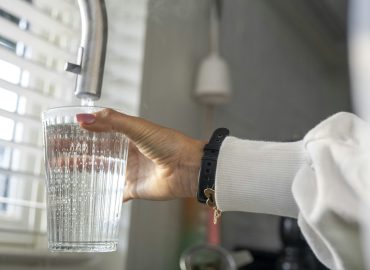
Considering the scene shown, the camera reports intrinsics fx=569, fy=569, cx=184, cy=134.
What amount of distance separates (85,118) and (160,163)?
0.14 m

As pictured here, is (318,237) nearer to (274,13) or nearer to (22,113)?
(22,113)

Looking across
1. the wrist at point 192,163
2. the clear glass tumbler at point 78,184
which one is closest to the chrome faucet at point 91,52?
the clear glass tumbler at point 78,184

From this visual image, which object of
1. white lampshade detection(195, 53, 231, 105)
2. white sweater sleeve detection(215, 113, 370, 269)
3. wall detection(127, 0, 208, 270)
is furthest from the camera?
white lampshade detection(195, 53, 231, 105)

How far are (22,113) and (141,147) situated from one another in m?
0.18

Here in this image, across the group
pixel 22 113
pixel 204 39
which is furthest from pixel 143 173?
pixel 204 39

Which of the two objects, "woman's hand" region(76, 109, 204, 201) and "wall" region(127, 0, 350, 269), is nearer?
"woman's hand" region(76, 109, 204, 201)

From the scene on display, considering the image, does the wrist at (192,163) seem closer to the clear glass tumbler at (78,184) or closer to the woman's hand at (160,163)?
the woman's hand at (160,163)

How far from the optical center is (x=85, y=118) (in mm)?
541

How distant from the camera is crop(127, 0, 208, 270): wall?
32.5 inches

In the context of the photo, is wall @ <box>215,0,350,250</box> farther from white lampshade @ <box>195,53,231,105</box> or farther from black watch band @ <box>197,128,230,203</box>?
black watch band @ <box>197,128,230,203</box>

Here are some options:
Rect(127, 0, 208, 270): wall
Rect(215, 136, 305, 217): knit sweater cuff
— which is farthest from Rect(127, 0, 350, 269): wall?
Rect(215, 136, 305, 217): knit sweater cuff

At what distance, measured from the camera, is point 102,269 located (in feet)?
2.50

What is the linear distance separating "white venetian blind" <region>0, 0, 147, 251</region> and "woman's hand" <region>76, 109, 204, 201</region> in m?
0.07

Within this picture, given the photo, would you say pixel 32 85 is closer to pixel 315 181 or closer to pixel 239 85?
pixel 315 181
